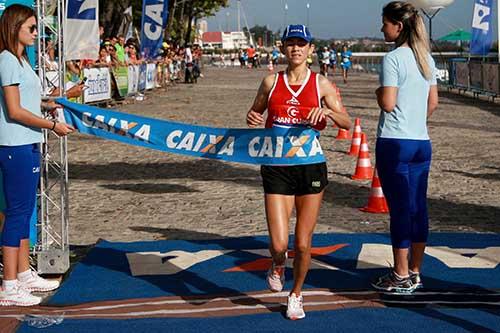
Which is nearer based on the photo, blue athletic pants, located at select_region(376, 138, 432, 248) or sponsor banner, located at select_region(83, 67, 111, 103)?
blue athletic pants, located at select_region(376, 138, 432, 248)

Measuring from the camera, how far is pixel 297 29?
541cm

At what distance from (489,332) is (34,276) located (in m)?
3.44

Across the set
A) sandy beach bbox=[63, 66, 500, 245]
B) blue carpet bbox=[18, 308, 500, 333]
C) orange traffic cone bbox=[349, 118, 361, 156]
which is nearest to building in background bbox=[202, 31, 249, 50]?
sandy beach bbox=[63, 66, 500, 245]

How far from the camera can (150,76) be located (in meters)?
33.8

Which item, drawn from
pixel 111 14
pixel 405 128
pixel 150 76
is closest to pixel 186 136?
pixel 405 128

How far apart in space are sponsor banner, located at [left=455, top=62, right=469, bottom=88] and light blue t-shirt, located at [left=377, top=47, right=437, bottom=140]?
25.3m

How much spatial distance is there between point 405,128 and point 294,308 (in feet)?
5.14

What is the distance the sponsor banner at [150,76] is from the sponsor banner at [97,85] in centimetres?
836

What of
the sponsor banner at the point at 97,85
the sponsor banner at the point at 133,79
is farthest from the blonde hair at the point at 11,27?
the sponsor banner at the point at 133,79

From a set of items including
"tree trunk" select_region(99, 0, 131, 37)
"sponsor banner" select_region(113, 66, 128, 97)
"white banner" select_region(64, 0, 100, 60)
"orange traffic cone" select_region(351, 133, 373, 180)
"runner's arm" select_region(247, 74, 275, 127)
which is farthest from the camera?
"tree trunk" select_region(99, 0, 131, 37)

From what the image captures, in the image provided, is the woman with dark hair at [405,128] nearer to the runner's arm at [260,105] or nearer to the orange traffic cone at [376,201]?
the runner's arm at [260,105]

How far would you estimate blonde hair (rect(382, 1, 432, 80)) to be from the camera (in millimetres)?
5980

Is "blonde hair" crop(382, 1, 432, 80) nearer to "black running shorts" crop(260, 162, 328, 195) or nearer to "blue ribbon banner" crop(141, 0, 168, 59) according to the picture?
"black running shorts" crop(260, 162, 328, 195)

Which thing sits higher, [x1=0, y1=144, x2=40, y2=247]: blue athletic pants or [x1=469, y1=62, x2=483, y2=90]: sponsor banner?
[x1=469, y1=62, x2=483, y2=90]: sponsor banner
